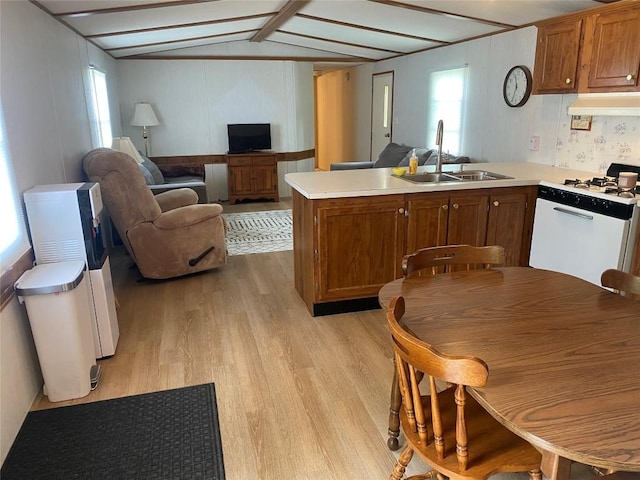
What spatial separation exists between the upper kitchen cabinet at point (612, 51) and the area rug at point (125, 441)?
10.4 ft

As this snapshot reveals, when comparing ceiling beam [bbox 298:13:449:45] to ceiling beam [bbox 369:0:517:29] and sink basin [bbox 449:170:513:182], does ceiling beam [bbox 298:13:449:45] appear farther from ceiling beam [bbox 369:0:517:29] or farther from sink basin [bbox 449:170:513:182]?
sink basin [bbox 449:170:513:182]

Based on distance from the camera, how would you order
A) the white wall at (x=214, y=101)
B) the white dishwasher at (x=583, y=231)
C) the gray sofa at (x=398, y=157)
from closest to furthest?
the white dishwasher at (x=583, y=231) → the gray sofa at (x=398, y=157) → the white wall at (x=214, y=101)

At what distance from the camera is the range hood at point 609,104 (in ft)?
9.73

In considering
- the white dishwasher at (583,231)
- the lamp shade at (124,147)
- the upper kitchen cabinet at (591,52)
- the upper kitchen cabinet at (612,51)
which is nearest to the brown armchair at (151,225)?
the lamp shade at (124,147)

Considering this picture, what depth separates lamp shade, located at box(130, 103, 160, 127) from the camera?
264 inches

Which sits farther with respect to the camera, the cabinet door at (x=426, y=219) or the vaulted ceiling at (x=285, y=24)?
the vaulted ceiling at (x=285, y=24)

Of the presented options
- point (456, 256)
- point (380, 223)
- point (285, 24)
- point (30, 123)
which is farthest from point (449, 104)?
point (30, 123)

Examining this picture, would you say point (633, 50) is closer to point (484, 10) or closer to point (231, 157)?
point (484, 10)

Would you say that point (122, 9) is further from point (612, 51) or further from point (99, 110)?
point (612, 51)

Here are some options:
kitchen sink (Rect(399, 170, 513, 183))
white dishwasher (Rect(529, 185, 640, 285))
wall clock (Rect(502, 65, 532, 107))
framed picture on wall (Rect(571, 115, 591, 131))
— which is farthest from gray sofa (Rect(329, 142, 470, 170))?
white dishwasher (Rect(529, 185, 640, 285))

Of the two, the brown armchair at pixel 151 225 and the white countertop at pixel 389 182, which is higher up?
the white countertop at pixel 389 182

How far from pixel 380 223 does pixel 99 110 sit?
3.74 m

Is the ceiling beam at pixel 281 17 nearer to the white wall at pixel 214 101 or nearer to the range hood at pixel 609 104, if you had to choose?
the white wall at pixel 214 101

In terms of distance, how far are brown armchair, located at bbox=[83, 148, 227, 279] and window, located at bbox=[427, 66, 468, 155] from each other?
3150mm
